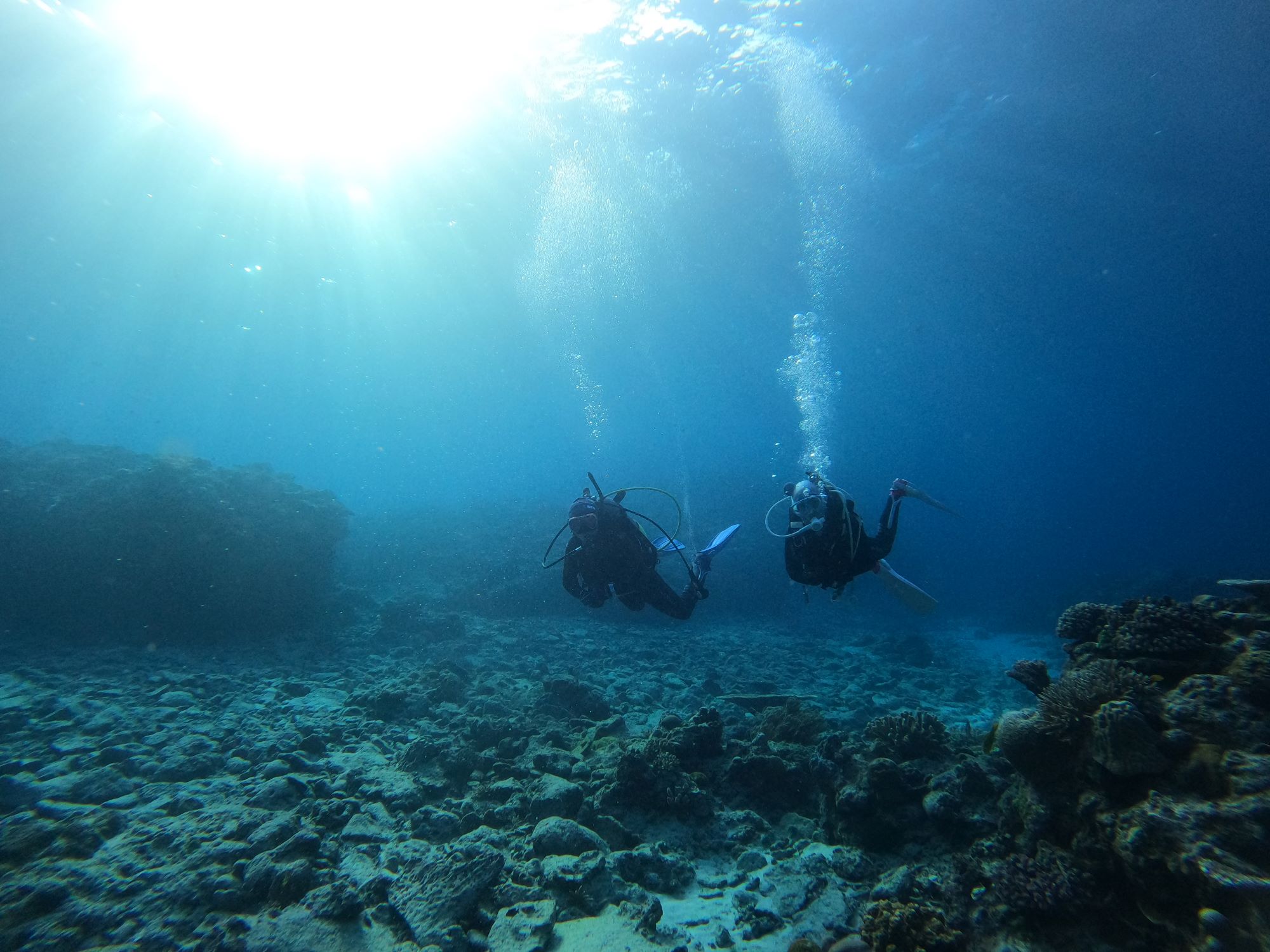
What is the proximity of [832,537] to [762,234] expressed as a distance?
24.1 metres

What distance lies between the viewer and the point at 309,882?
12.0 feet

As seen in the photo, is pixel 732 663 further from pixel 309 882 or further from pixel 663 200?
pixel 663 200

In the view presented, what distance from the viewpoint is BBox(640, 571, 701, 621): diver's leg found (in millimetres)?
8258

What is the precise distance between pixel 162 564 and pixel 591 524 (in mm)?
9548

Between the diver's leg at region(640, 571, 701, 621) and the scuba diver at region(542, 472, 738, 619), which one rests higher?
the scuba diver at region(542, 472, 738, 619)

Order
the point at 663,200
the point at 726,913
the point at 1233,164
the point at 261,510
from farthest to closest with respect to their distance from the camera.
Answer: the point at 663,200
the point at 1233,164
the point at 261,510
the point at 726,913

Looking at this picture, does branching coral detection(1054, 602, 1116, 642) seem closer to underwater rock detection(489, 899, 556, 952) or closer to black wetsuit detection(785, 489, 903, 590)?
black wetsuit detection(785, 489, 903, 590)

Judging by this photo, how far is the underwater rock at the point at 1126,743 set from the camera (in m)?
2.93

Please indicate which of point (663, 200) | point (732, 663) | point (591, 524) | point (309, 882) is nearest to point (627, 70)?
point (663, 200)

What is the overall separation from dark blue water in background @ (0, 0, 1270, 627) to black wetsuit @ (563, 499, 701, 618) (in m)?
9.17

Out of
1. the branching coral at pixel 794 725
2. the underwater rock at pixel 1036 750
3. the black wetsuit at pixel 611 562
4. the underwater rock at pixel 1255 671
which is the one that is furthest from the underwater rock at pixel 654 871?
the underwater rock at pixel 1255 671

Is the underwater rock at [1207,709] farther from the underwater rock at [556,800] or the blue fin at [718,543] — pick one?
the blue fin at [718,543]

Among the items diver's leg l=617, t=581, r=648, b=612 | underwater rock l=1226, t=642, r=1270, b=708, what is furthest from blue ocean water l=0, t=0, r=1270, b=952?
diver's leg l=617, t=581, r=648, b=612

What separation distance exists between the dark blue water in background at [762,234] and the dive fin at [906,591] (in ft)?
34.5
